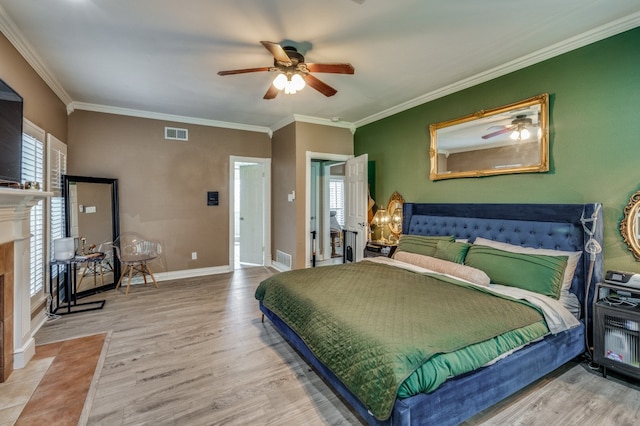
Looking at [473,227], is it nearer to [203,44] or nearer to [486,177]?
[486,177]

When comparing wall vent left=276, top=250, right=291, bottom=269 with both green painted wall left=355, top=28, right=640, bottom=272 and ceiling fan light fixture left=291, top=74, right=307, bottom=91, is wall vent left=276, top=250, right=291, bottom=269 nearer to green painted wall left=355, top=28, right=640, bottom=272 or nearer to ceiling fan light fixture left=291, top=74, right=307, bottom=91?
green painted wall left=355, top=28, right=640, bottom=272

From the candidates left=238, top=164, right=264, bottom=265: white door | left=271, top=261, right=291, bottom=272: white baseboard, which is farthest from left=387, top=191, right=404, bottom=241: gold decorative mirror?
A: left=238, top=164, right=264, bottom=265: white door

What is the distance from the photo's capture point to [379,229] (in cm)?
490

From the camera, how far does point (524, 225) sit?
2.96 meters

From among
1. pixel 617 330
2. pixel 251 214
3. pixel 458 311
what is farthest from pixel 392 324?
pixel 251 214

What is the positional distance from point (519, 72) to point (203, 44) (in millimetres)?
3140

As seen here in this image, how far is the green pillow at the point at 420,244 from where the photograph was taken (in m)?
3.47

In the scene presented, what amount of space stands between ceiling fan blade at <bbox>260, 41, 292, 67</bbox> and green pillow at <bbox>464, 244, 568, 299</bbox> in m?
2.57

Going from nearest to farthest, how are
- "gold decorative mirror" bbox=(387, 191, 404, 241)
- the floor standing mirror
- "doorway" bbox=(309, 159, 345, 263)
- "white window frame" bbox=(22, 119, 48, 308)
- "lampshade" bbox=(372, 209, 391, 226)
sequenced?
1. "white window frame" bbox=(22, 119, 48, 308)
2. the floor standing mirror
3. "gold decorative mirror" bbox=(387, 191, 404, 241)
4. "lampshade" bbox=(372, 209, 391, 226)
5. "doorway" bbox=(309, 159, 345, 263)

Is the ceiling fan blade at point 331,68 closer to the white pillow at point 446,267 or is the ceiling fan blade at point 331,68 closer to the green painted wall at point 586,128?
the green painted wall at point 586,128

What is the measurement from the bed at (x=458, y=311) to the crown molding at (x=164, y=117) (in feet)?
11.2

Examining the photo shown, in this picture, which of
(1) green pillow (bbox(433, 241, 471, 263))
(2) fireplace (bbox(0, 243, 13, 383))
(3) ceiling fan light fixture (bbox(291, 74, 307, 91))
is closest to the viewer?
(2) fireplace (bbox(0, 243, 13, 383))

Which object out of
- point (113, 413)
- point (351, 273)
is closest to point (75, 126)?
point (113, 413)

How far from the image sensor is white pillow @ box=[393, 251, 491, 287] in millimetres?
2703
